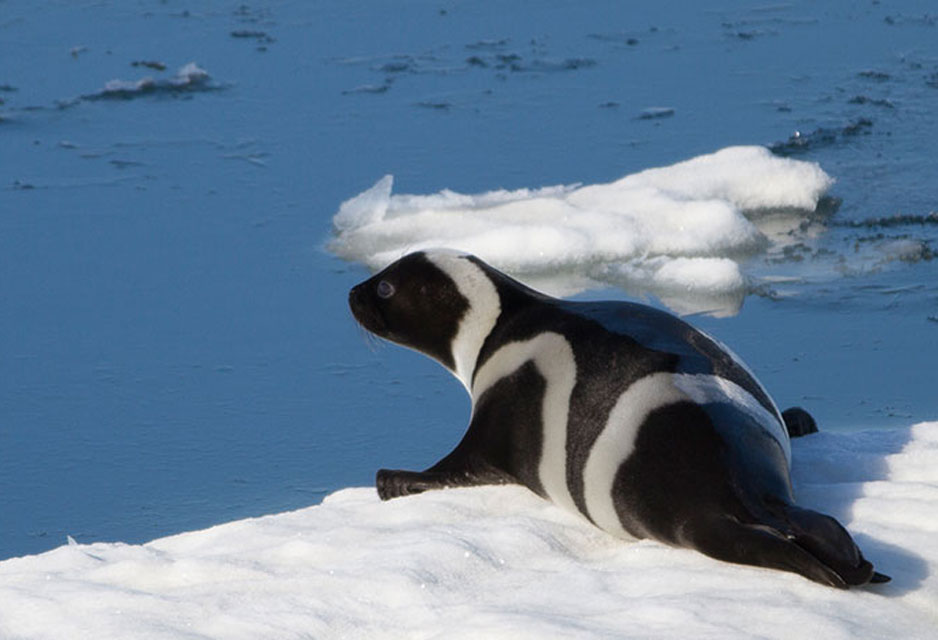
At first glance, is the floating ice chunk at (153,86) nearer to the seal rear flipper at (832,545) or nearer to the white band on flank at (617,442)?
the white band on flank at (617,442)

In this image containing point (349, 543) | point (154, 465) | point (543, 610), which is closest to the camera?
point (543, 610)

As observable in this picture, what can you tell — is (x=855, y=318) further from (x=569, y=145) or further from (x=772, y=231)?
(x=569, y=145)

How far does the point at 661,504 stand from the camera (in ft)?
8.75

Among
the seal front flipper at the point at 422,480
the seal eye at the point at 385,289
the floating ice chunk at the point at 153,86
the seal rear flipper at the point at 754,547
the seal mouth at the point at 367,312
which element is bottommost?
the seal front flipper at the point at 422,480

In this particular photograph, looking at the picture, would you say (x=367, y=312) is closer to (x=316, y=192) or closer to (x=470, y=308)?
(x=470, y=308)

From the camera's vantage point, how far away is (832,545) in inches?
94.8

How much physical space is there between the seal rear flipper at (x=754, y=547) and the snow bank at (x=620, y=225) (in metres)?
2.10

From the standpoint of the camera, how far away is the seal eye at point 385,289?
3.56m

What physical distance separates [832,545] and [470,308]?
1188mm

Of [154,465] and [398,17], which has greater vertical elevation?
[398,17]

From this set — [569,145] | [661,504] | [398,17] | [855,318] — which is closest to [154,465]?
[661,504]

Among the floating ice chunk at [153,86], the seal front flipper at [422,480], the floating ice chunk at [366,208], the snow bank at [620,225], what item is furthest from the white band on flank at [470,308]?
the floating ice chunk at [153,86]

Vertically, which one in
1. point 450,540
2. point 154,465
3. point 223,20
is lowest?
point 154,465

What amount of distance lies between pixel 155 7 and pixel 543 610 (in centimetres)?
690
